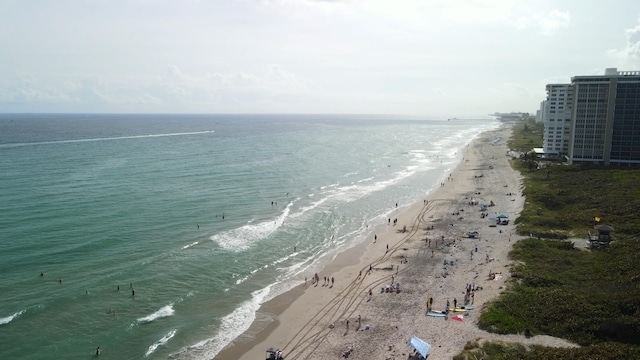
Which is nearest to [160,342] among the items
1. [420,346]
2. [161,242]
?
[420,346]

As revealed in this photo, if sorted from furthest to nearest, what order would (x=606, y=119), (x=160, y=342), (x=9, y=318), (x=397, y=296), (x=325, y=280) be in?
(x=606, y=119)
(x=325, y=280)
(x=397, y=296)
(x=9, y=318)
(x=160, y=342)

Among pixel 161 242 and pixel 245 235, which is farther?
pixel 245 235

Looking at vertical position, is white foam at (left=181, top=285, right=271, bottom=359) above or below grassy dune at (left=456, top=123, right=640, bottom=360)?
below

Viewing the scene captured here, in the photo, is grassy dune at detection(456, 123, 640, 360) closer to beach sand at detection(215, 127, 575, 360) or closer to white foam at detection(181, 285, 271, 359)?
beach sand at detection(215, 127, 575, 360)

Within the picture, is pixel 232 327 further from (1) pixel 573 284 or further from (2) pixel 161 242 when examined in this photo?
(1) pixel 573 284

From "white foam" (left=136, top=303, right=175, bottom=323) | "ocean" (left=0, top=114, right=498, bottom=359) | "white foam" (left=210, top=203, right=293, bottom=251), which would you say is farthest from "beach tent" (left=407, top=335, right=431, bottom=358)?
"white foam" (left=210, top=203, right=293, bottom=251)
